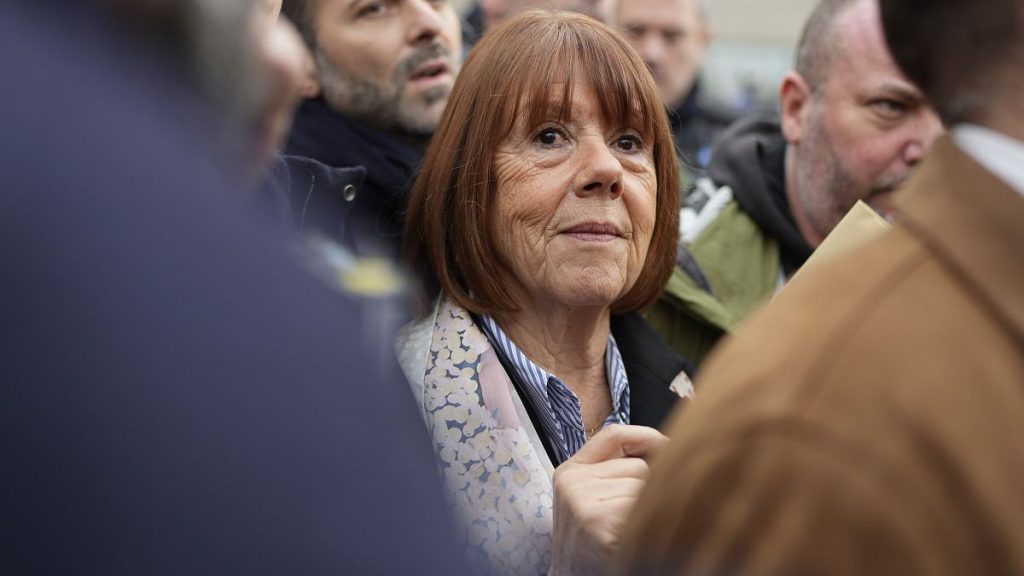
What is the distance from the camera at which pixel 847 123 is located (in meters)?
3.65

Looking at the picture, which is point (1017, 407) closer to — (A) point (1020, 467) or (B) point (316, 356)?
(A) point (1020, 467)

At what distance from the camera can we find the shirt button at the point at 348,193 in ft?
9.04

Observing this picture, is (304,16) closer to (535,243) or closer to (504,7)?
(535,243)

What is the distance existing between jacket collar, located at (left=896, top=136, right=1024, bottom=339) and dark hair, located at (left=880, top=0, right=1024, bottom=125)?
0.07 m

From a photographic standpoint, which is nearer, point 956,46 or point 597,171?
point 956,46

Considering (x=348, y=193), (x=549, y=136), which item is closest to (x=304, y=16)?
(x=348, y=193)

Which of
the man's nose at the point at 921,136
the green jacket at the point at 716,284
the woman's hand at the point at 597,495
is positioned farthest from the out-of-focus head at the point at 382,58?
the woman's hand at the point at 597,495

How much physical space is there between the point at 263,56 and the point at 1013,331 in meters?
0.73

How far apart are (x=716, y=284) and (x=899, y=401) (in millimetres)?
2426

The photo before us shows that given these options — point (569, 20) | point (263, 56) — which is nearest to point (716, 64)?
point (569, 20)

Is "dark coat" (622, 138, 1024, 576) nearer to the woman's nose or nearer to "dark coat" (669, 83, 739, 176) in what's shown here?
the woman's nose

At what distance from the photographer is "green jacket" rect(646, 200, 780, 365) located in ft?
10.5

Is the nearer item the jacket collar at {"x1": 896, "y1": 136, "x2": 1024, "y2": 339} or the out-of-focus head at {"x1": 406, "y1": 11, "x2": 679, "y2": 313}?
the jacket collar at {"x1": 896, "y1": 136, "x2": 1024, "y2": 339}

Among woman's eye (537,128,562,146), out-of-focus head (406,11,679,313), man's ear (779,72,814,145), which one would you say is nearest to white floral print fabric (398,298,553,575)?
out-of-focus head (406,11,679,313)
